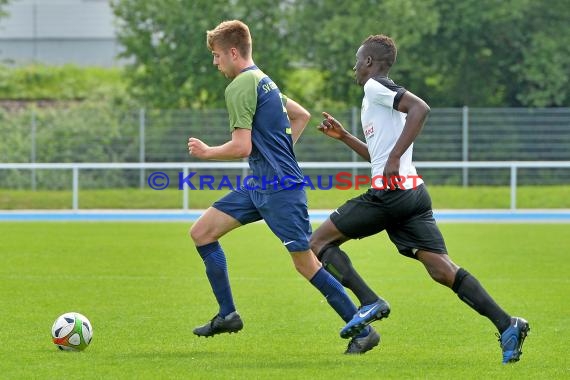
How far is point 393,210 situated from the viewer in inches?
307

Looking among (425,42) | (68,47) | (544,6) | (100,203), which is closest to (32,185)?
(100,203)

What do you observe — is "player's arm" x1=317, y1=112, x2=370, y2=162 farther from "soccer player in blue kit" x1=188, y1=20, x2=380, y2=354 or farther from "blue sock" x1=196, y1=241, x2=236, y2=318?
"blue sock" x1=196, y1=241, x2=236, y2=318

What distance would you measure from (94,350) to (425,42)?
2669 cm

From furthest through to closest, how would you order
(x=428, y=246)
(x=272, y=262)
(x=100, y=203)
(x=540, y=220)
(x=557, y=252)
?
(x=100, y=203) → (x=540, y=220) → (x=557, y=252) → (x=272, y=262) → (x=428, y=246)

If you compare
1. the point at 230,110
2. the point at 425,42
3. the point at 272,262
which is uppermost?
the point at 425,42

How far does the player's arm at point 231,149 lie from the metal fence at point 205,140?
2141 centimetres

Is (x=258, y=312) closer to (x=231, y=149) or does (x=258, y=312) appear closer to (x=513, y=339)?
(x=231, y=149)

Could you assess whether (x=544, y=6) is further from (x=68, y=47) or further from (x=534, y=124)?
(x=68, y=47)

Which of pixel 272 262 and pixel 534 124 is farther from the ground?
pixel 534 124

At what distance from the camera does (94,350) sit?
27.1 feet

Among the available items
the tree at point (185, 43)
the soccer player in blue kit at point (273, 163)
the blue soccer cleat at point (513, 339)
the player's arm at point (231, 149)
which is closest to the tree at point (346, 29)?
the tree at point (185, 43)

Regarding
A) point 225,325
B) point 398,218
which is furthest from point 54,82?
point 398,218

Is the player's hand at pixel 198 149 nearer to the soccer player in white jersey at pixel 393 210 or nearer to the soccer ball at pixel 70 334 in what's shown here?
the soccer player in white jersey at pixel 393 210

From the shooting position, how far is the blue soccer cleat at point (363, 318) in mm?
7730
